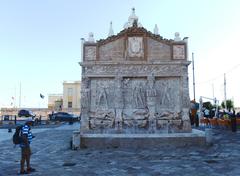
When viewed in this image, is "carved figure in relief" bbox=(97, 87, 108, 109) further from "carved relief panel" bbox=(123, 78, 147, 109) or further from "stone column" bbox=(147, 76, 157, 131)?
"stone column" bbox=(147, 76, 157, 131)

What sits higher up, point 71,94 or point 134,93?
point 71,94

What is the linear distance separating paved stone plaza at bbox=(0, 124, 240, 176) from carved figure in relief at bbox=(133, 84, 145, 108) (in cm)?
234

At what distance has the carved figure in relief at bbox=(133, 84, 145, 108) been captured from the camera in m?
14.1

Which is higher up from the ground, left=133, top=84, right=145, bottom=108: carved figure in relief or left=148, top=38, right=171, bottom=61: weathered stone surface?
left=148, top=38, right=171, bottom=61: weathered stone surface

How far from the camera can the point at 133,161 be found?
10.2 meters

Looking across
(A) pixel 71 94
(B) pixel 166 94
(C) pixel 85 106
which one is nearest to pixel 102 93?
(C) pixel 85 106

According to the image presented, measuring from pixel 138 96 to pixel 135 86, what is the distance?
51 centimetres

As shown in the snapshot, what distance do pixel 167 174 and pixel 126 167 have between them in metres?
1.56

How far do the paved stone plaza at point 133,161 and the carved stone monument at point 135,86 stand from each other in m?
1.52

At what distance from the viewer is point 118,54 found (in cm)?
1445

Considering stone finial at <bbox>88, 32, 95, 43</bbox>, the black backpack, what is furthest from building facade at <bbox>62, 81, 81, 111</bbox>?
the black backpack

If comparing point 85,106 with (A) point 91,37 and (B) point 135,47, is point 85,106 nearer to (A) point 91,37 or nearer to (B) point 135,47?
(A) point 91,37

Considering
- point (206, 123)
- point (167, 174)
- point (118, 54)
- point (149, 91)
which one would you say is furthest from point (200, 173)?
point (206, 123)

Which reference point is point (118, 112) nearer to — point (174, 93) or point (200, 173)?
point (174, 93)
